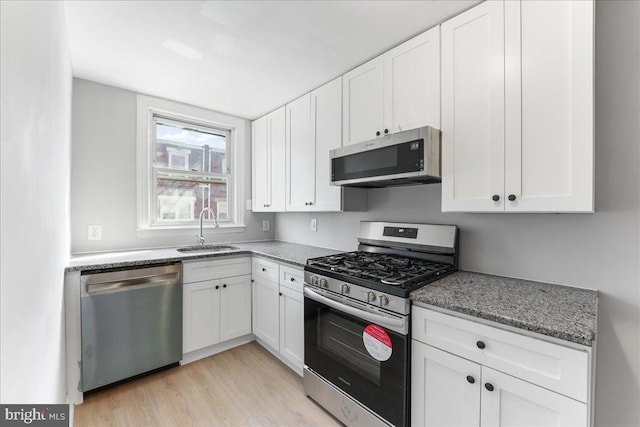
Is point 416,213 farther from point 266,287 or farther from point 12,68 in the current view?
point 12,68

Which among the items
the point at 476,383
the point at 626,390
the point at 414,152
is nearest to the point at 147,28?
the point at 414,152

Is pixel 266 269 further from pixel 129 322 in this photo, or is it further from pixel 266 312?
pixel 129 322

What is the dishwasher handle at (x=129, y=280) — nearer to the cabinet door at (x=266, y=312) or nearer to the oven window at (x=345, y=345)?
the cabinet door at (x=266, y=312)

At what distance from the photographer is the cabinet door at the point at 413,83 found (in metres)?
1.65

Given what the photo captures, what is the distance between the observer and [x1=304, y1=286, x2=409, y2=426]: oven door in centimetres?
140

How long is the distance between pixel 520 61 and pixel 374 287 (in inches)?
51.5

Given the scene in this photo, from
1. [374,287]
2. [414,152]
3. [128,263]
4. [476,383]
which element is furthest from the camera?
[128,263]

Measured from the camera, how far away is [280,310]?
235 centimetres

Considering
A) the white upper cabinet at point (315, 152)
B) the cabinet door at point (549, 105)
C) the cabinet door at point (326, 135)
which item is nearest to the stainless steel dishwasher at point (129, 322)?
the white upper cabinet at point (315, 152)

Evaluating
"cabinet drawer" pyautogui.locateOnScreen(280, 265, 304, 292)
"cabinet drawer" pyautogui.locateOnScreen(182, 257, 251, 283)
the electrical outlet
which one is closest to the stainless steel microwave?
"cabinet drawer" pyautogui.locateOnScreen(280, 265, 304, 292)

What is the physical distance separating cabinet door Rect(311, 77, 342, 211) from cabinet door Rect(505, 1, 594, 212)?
1165mm

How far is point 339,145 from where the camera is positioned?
222cm

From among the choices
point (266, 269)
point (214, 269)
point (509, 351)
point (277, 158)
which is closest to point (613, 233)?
point (509, 351)

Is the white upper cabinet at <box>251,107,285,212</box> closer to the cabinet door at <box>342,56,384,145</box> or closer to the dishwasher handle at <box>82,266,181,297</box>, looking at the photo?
the cabinet door at <box>342,56,384,145</box>
